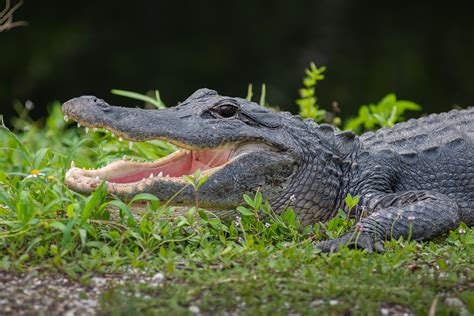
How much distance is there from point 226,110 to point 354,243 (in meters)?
1.17

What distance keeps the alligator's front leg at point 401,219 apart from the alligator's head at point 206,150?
0.44 meters

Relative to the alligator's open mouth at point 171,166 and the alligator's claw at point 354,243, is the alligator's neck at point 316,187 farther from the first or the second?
the alligator's claw at point 354,243

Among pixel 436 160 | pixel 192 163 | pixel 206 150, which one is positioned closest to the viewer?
pixel 206 150

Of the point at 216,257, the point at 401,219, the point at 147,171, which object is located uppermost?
the point at 147,171

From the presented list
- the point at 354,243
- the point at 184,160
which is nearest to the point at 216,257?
the point at 354,243

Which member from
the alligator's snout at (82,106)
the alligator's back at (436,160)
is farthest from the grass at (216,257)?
the alligator's back at (436,160)

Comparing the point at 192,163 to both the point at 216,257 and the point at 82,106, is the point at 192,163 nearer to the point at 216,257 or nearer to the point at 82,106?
the point at 82,106

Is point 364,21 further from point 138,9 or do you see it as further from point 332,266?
point 332,266

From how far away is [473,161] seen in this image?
5.43 metres

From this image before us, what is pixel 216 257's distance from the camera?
4.12 meters

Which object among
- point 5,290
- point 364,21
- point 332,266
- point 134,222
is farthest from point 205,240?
point 364,21

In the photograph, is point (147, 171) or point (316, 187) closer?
point (147, 171)

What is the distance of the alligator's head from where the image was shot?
182 inches

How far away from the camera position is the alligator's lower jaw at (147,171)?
14.7ft
